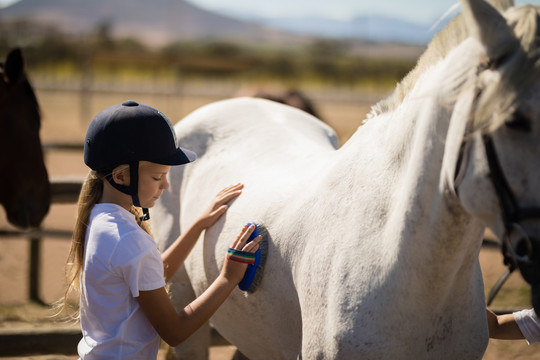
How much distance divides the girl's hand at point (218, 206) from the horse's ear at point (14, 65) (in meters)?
2.42

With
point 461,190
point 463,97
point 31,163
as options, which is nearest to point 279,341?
point 461,190

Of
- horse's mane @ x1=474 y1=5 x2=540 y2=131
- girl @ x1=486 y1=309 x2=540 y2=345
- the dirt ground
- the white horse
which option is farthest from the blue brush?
the dirt ground

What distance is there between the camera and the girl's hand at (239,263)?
2.04m

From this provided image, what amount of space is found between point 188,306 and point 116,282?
0.27 m

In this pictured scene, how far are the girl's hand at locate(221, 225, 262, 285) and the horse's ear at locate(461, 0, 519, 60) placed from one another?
1.07 meters

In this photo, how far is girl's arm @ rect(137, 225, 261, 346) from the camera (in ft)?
6.08

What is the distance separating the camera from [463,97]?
1.48m

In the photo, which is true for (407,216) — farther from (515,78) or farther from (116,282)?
(116,282)

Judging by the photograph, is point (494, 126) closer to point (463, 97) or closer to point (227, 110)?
point (463, 97)

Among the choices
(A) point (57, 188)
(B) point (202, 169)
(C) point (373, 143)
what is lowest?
(A) point (57, 188)

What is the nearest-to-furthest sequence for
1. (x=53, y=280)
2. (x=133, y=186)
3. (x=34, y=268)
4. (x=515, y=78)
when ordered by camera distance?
(x=515, y=78) < (x=133, y=186) < (x=34, y=268) < (x=53, y=280)

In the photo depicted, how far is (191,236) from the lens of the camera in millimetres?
2500

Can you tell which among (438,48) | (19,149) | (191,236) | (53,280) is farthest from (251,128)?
(53,280)

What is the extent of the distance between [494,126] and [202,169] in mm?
1814
